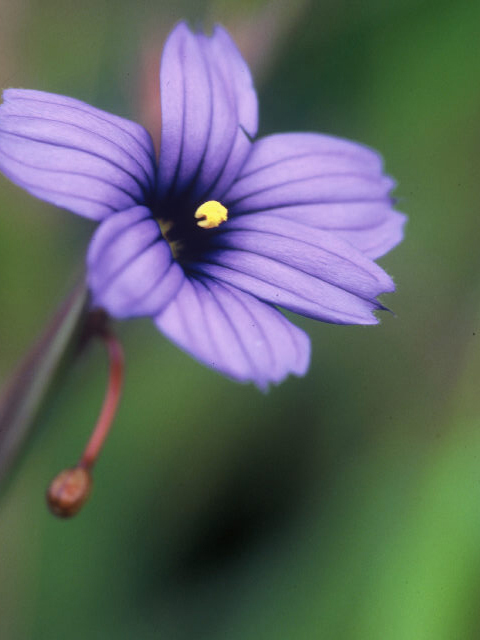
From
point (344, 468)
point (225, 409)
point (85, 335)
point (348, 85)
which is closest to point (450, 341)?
point (344, 468)

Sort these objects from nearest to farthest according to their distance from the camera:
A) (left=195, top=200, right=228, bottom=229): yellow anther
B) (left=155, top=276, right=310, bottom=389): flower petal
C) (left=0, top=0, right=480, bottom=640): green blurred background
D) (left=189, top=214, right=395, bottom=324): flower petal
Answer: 1. (left=155, top=276, right=310, bottom=389): flower petal
2. (left=189, top=214, right=395, bottom=324): flower petal
3. (left=195, top=200, right=228, bottom=229): yellow anther
4. (left=0, top=0, right=480, bottom=640): green blurred background

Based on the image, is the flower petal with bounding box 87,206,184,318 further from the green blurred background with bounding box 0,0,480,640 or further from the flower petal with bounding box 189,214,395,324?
the green blurred background with bounding box 0,0,480,640

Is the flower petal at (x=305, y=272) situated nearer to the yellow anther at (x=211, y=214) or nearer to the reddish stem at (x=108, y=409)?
the yellow anther at (x=211, y=214)

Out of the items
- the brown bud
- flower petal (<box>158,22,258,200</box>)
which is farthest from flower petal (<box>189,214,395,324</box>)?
the brown bud

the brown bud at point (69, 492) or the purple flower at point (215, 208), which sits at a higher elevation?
the purple flower at point (215, 208)

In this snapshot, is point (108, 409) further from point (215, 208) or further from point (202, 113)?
point (202, 113)

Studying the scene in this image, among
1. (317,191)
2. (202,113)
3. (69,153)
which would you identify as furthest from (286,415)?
(69,153)

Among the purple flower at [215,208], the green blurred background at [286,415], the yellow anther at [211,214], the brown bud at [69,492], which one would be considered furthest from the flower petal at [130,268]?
the green blurred background at [286,415]
